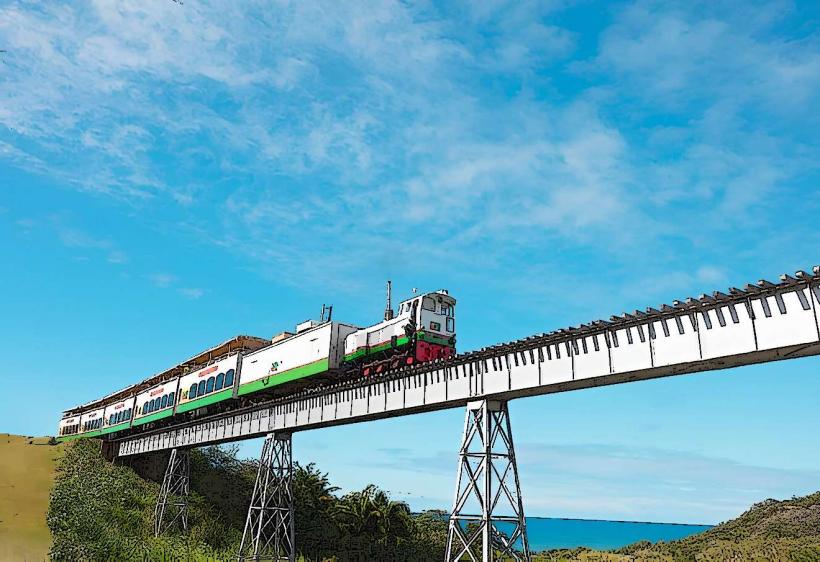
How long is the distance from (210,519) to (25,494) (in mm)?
13293

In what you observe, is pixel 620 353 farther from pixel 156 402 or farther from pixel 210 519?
pixel 156 402

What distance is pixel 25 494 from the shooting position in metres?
44.3

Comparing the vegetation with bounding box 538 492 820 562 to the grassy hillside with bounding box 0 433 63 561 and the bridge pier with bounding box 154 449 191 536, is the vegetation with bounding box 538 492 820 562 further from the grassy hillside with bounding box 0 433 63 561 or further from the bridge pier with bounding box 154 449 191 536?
the grassy hillside with bounding box 0 433 63 561

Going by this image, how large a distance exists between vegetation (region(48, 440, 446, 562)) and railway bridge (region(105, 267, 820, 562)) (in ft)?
29.5

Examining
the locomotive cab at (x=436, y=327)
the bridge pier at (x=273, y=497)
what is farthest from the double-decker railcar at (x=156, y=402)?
the locomotive cab at (x=436, y=327)

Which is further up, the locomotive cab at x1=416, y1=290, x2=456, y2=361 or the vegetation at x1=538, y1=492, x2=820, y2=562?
the locomotive cab at x1=416, y1=290, x2=456, y2=361

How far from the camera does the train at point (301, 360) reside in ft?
90.1

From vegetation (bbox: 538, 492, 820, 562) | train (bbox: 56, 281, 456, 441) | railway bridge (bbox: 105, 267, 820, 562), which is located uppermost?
train (bbox: 56, 281, 456, 441)

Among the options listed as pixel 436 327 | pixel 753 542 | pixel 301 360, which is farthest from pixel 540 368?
pixel 753 542

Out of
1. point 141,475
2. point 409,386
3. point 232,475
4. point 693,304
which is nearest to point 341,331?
point 409,386

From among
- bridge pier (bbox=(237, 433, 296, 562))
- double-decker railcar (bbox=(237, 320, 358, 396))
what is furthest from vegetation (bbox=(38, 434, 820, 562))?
double-decker railcar (bbox=(237, 320, 358, 396))

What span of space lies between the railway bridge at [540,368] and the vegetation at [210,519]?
9.00m

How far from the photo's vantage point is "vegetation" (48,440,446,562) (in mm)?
34031

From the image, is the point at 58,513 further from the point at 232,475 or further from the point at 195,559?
the point at 232,475
